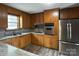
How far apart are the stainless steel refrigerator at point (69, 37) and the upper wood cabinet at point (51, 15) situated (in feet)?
1.75

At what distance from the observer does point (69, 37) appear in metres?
2.92

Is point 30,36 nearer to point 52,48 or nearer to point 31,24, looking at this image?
point 31,24

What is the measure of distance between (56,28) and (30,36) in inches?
34.7

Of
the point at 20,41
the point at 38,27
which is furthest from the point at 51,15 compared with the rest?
the point at 20,41

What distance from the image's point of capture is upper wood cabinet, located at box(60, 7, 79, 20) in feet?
10.1

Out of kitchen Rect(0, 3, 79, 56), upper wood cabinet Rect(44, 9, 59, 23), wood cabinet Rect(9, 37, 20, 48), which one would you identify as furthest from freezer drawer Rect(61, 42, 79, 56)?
wood cabinet Rect(9, 37, 20, 48)

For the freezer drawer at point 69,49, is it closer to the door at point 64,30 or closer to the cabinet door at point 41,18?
the door at point 64,30

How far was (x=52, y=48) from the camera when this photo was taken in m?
3.52

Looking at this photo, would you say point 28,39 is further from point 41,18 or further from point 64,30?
point 64,30

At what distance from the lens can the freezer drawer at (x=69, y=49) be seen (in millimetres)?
2805

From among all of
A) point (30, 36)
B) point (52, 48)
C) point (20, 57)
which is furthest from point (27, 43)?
point (20, 57)

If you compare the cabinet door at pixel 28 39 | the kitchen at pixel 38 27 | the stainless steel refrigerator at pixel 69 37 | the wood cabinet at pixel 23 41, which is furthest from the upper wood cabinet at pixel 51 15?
the wood cabinet at pixel 23 41

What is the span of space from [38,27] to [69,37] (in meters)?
1.40

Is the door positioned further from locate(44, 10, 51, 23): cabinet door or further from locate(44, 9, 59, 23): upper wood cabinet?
locate(44, 10, 51, 23): cabinet door
